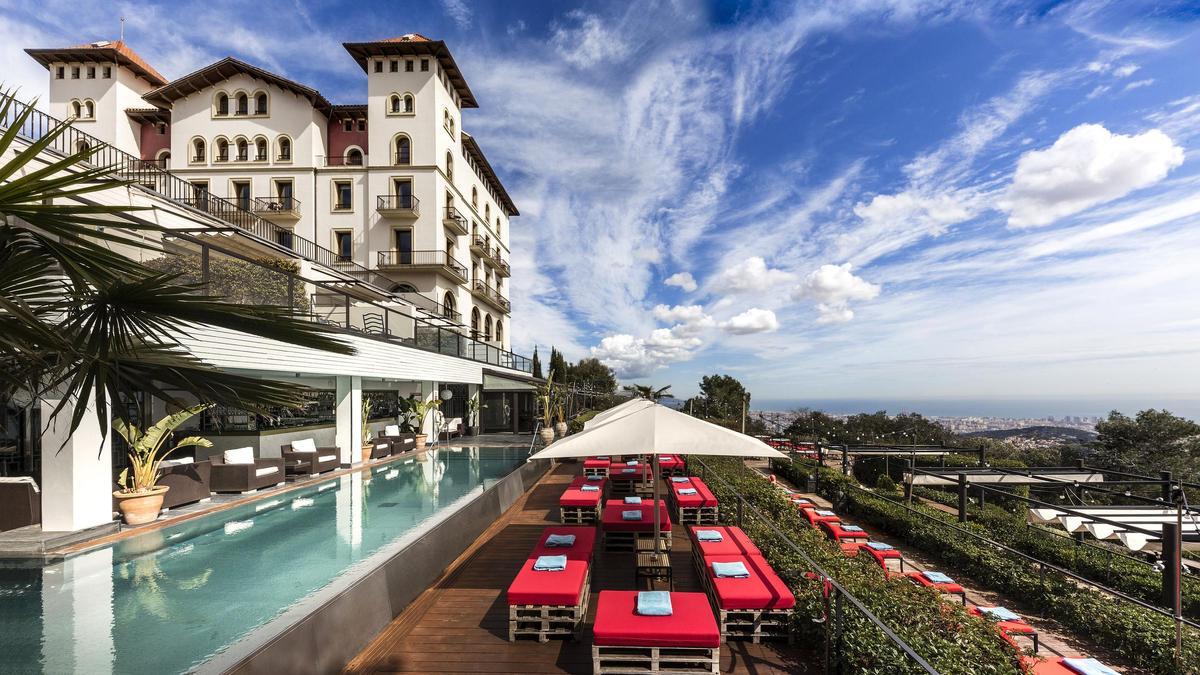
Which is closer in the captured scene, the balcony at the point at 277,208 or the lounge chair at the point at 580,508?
the lounge chair at the point at 580,508

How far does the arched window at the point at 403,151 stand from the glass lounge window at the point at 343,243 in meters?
5.10

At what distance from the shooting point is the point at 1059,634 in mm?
6695

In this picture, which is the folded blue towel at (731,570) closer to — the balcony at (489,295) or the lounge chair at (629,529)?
the lounge chair at (629,529)

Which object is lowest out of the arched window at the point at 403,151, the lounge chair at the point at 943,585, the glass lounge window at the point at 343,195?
the lounge chair at the point at 943,585

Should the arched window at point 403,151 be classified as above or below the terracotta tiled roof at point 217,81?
below

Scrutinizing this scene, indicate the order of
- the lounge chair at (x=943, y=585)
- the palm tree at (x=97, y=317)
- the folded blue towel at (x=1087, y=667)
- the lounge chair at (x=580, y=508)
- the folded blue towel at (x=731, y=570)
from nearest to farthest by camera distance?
the palm tree at (x=97, y=317)
the folded blue towel at (x=1087, y=667)
the folded blue towel at (x=731, y=570)
the lounge chair at (x=943, y=585)
the lounge chair at (x=580, y=508)

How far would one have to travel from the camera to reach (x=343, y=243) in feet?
97.6

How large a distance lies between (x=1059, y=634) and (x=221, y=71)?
127 feet

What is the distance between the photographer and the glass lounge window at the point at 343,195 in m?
29.4

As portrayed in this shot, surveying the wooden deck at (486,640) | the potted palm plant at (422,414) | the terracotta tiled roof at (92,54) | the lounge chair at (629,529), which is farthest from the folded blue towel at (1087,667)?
the terracotta tiled roof at (92,54)

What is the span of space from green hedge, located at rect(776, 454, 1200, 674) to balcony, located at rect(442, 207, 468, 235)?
83.5 feet

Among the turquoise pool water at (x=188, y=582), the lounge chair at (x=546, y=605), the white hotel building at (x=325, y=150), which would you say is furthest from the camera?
the white hotel building at (x=325, y=150)

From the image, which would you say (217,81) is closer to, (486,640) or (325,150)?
(325,150)

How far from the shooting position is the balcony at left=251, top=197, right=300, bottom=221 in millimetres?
28594
